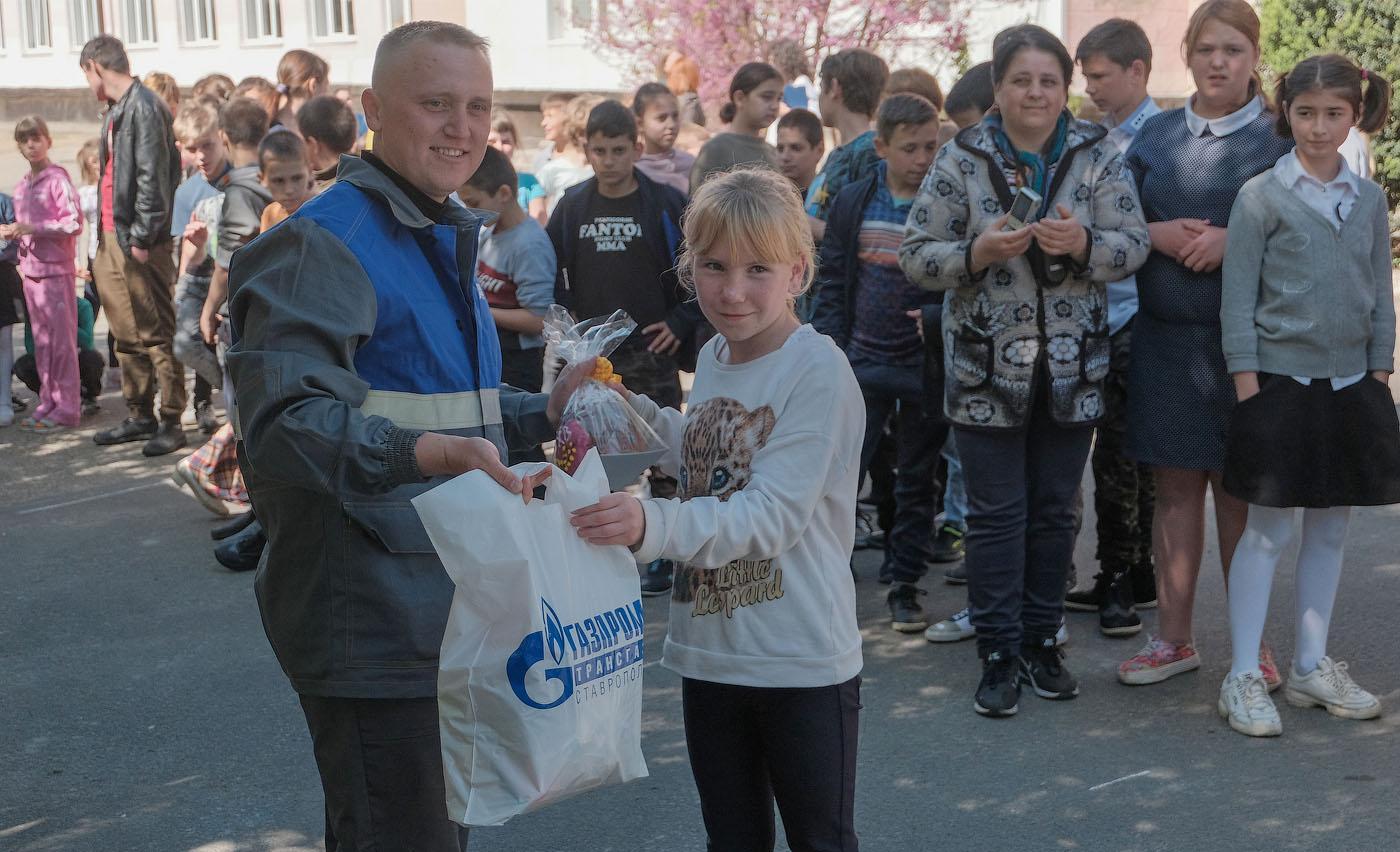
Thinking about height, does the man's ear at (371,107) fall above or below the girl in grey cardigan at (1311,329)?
above

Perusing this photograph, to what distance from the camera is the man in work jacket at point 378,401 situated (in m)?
2.58

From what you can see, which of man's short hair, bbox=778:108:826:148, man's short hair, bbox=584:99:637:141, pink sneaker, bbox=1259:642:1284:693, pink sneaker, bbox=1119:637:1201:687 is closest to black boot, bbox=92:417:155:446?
man's short hair, bbox=584:99:637:141

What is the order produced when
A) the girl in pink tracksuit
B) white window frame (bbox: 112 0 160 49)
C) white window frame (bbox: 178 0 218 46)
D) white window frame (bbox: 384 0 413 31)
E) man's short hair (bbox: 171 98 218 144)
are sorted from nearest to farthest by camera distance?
man's short hair (bbox: 171 98 218 144) < the girl in pink tracksuit < white window frame (bbox: 384 0 413 31) < white window frame (bbox: 178 0 218 46) < white window frame (bbox: 112 0 160 49)

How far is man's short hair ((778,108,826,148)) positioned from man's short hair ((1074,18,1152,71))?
1.49 m

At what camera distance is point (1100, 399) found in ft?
16.6

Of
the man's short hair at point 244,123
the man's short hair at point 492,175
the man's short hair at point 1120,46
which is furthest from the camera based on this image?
the man's short hair at point 244,123

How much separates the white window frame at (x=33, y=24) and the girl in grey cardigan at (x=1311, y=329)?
3805 cm

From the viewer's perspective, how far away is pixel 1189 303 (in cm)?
512

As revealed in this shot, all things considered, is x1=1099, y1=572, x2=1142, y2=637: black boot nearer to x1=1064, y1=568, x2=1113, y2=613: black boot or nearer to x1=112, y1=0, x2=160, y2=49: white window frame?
x1=1064, y1=568, x2=1113, y2=613: black boot

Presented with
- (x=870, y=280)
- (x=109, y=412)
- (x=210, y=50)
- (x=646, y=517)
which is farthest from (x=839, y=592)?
(x=210, y=50)

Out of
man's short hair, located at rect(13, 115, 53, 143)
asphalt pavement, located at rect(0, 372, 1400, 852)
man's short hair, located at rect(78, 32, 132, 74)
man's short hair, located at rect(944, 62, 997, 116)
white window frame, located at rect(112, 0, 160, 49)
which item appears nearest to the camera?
asphalt pavement, located at rect(0, 372, 1400, 852)

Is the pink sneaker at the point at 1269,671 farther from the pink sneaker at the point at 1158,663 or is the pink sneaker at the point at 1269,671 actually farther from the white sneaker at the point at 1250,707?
the pink sneaker at the point at 1158,663

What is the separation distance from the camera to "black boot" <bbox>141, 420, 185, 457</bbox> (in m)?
9.52


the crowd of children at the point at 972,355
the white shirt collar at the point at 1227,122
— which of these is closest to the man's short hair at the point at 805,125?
the crowd of children at the point at 972,355
